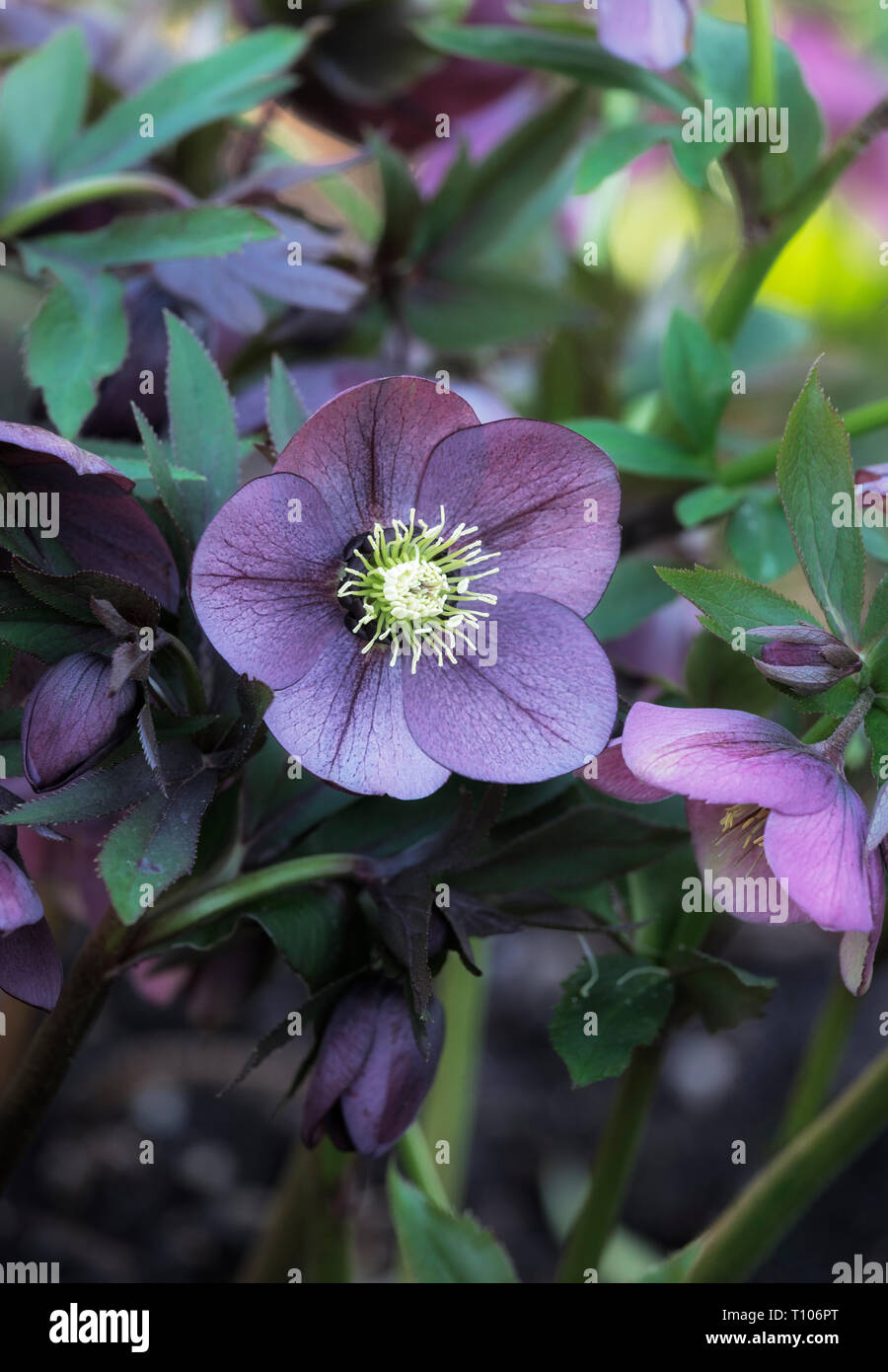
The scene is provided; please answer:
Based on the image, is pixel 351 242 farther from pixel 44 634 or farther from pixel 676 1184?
pixel 676 1184

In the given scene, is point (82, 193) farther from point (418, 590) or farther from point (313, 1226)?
point (313, 1226)

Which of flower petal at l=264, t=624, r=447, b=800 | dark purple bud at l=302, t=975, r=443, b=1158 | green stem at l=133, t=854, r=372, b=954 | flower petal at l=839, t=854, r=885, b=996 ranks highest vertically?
flower petal at l=264, t=624, r=447, b=800

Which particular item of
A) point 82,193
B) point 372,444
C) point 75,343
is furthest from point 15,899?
point 82,193

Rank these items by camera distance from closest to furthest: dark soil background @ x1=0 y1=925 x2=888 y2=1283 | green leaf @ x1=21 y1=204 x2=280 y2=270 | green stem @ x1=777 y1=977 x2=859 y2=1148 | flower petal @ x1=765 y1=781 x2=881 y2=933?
flower petal @ x1=765 y1=781 x2=881 y2=933 → green leaf @ x1=21 y1=204 x2=280 y2=270 → green stem @ x1=777 y1=977 x2=859 y2=1148 → dark soil background @ x1=0 y1=925 x2=888 y2=1283

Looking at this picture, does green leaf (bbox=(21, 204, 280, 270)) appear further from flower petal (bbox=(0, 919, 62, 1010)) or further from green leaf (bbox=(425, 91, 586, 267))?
flower petal (bbox=(0, 919, 62, 1010))

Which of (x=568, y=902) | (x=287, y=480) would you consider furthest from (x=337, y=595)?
(x=568, y=902)

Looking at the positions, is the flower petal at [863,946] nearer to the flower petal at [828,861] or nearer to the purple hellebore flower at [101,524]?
the flower petal at [828,861]

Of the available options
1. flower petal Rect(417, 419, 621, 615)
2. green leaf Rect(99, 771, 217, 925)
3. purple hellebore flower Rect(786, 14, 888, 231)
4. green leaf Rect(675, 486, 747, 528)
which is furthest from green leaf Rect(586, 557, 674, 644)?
purple hellebore flower Rect(786, 14, 888, 231)
